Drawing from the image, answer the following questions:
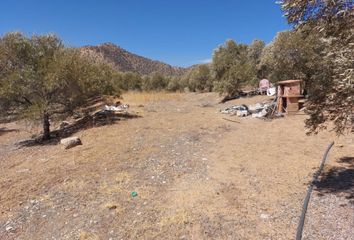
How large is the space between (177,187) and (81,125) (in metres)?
7.79

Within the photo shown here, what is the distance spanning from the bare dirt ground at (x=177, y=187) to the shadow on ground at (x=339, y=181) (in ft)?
0.06

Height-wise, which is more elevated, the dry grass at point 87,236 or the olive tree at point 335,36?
the olive tree at point 335,36

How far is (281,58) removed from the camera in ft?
51.2

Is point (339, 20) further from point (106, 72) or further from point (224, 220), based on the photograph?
point (106, 72)

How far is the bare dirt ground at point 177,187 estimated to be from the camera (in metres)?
4.30

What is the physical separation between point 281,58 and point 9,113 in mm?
12639

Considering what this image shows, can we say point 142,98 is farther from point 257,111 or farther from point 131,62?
point 131,62

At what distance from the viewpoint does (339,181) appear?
5.64m

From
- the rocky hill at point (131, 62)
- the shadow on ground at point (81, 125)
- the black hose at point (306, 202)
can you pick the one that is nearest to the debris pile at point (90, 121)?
the shadow on ground at point (81, 125)

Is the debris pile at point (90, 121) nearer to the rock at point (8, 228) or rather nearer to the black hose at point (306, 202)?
the rock at point (8, 228)

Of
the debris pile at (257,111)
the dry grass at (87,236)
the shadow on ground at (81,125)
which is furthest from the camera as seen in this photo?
the debris pile at (257,111)

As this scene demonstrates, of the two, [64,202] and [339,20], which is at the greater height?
[339,20]

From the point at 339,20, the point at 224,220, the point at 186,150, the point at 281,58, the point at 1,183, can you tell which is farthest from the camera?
the point at 281,58

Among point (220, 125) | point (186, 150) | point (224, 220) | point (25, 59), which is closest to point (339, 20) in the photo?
point (224, 220)
